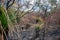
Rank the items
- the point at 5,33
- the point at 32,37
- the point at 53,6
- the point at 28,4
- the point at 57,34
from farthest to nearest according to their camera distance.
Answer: the point at 57,34 → the point at 53,6 → the point at 32,37 → the point at 28,4 → the point at 5,33

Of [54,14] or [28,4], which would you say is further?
[54,14]

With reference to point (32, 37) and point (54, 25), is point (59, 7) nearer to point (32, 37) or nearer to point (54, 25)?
point (54, 25)

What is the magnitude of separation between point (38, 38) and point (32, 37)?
20cm

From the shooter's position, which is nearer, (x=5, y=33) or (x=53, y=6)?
(x=5, y=33)

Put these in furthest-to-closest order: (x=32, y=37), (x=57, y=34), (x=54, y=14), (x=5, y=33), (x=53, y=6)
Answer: (x=57, y=34) < (x=54, y=14) < (x=53, y=6) < (x=32, y=37) < (x=5, y=33)

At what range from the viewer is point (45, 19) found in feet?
18.7

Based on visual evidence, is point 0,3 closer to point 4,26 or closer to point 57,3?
point 4,26

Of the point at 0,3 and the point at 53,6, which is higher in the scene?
the point at 0,3

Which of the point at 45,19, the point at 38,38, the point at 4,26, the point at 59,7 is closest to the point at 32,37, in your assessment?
the point at 38,38

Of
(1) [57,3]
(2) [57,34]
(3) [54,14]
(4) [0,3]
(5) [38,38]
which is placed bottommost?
(2) [57,34]

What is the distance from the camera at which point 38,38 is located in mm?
5492

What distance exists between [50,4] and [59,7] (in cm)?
66

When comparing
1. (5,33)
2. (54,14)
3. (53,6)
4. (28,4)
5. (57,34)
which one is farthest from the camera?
(57,34)

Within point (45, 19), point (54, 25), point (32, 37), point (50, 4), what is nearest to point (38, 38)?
point (32, 37)
